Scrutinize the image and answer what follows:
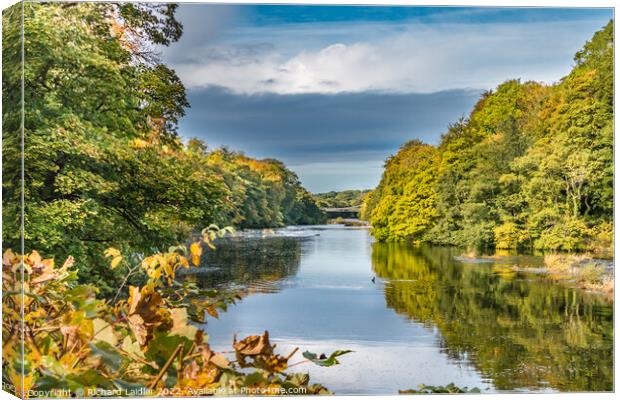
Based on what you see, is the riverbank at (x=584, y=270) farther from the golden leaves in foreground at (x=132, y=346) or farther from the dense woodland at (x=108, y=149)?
the golden leaves in foreground at (x=132, y=346)

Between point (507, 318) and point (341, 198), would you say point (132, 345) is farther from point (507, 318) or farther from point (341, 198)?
point (507, 318)

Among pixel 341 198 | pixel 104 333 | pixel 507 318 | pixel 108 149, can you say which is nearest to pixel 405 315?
pixel 507 318

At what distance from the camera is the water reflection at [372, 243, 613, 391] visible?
6797mm

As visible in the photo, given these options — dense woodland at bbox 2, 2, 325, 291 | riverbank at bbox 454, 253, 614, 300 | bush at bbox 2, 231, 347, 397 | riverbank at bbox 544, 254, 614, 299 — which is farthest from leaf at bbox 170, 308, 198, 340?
riverbank at bbox 544, 254, 614, 299

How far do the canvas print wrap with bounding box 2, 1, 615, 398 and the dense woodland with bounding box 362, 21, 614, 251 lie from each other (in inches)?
0.8

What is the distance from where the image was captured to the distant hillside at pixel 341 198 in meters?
7.46

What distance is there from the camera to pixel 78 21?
6.77 m

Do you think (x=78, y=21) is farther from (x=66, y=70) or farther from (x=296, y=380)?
(x=296, y=380)

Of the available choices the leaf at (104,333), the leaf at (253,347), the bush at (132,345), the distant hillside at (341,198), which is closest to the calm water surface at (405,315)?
the distant hillside at (341,198)

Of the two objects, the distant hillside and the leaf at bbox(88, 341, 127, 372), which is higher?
the distant hillside

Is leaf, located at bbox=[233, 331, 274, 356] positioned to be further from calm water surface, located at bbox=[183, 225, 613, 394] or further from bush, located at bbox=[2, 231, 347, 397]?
calm water surface, located at bbox=[183, 225, 613, 394]

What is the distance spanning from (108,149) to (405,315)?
2.87m

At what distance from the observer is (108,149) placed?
6.96 m

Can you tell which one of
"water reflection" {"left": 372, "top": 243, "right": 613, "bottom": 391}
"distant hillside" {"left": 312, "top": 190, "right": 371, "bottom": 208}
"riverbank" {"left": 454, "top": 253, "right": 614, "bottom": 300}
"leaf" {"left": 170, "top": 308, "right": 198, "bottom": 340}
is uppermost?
"distant hillside" {"left": 312, "top": 190, "right": 371, "bottom": 208}
